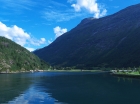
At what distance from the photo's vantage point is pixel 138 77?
16800 centimetres

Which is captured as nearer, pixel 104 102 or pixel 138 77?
pixel 104 102

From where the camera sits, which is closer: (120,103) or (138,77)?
(120,103)

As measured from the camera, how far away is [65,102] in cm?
6331

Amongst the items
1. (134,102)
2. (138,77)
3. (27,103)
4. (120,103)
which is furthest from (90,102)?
(138,77)

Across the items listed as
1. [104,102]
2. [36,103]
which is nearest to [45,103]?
[36,103]

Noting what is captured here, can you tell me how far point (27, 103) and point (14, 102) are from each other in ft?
13.0

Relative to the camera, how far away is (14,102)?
2464 inches

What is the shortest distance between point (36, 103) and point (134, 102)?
25.7 m

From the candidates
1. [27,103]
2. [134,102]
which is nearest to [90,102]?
[134,102]

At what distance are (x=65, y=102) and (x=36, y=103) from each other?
7.61 m

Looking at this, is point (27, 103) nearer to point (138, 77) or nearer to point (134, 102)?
point (134, 102)

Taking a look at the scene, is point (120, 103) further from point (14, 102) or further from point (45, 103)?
point (14, 102)

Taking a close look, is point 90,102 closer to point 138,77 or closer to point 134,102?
point 134,102

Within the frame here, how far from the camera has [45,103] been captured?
62.0m
